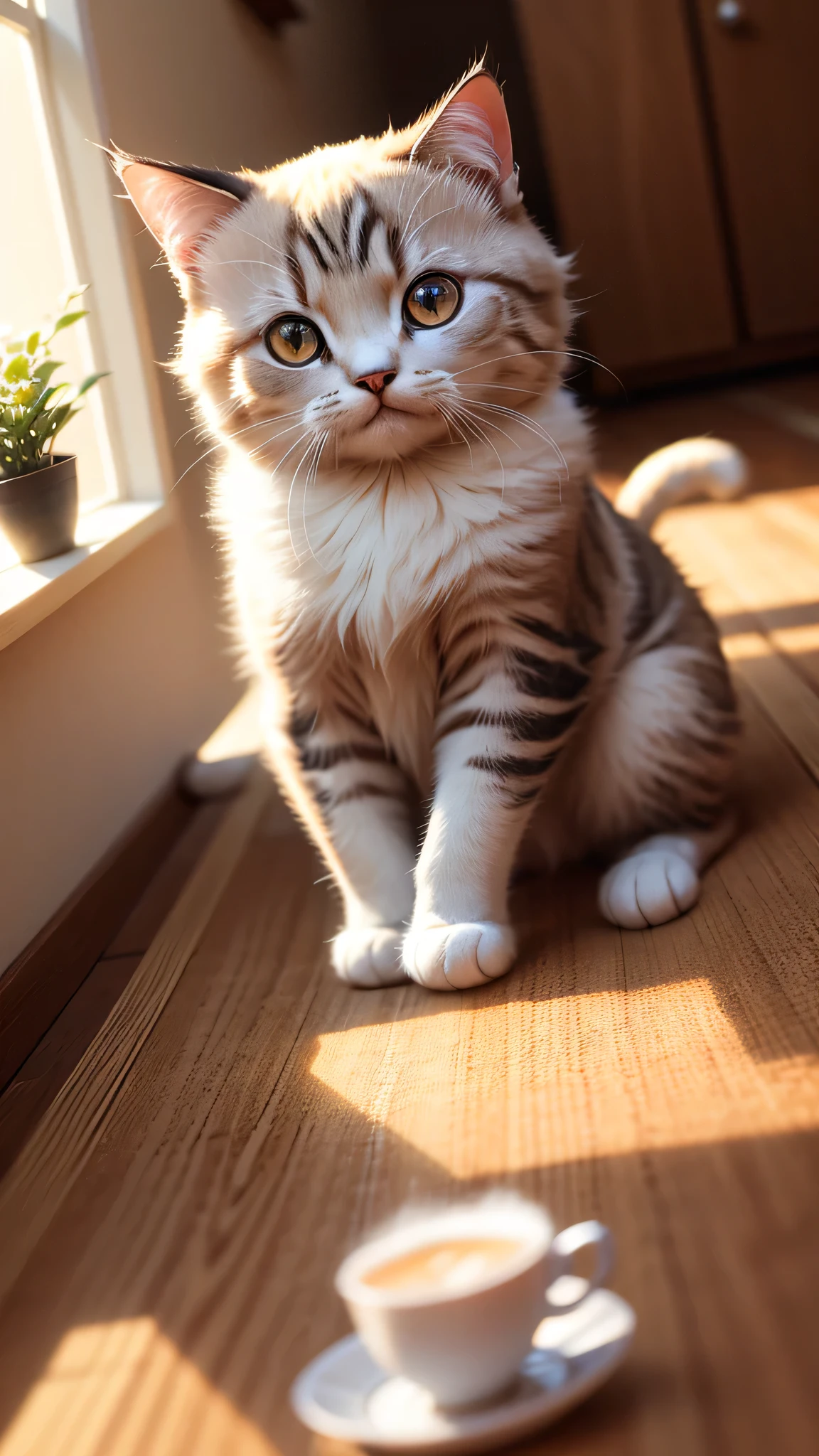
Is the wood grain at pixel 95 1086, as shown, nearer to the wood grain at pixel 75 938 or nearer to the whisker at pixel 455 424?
the wood grain at pixel 75 938

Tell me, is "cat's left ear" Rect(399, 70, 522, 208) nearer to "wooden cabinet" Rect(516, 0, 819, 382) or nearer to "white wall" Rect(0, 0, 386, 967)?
"white wall" Rect(0, 0, 386, 967)

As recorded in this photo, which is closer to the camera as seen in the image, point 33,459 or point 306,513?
point 306,513

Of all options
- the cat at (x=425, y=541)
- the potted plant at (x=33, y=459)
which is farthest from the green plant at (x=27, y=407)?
the cat at (x=425, y=541)

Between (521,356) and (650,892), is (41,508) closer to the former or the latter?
(521,356)

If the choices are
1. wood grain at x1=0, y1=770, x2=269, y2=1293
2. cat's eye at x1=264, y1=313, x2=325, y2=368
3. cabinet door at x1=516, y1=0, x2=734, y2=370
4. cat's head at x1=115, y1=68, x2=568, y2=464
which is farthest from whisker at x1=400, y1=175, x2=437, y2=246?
cabinet door at x1=516, y1=0, x2=734, y2=370

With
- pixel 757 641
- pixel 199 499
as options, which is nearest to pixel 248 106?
pixel 199 499

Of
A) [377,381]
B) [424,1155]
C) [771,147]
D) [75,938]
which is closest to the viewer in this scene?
[424,1155]

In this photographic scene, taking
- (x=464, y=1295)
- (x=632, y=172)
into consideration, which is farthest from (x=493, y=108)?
(x=632, y=172)

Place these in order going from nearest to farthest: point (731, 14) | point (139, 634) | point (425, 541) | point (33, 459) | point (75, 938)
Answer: point (425, 541), point (75, 938), point (33, 459), point (139, 634), point (731, 14)

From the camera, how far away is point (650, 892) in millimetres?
1219

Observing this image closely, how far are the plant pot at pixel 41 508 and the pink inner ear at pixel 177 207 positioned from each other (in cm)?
39

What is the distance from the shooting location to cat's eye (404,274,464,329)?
1.12 metres

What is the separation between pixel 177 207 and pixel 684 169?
3556 mm

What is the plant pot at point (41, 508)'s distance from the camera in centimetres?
151
